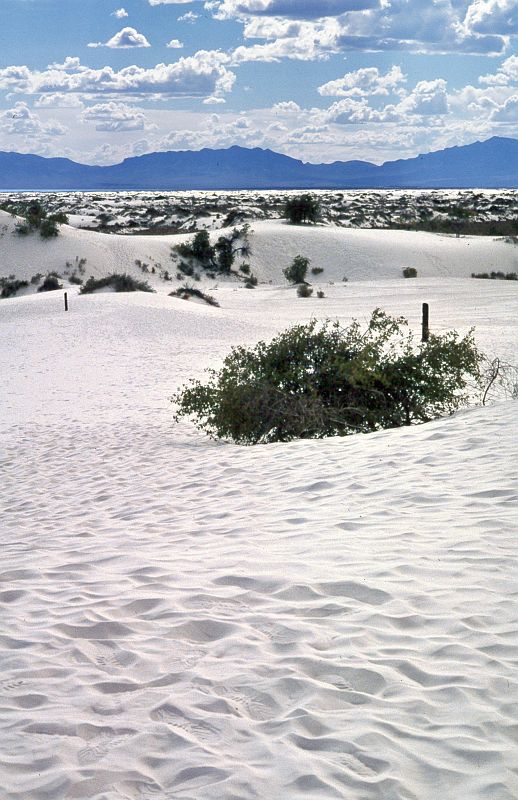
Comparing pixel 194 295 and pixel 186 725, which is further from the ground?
pixel 194 295

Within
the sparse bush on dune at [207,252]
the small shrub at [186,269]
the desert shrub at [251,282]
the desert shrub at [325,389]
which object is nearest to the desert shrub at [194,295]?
the desert shrub at [251,282]

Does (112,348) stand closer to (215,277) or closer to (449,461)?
(449,461)

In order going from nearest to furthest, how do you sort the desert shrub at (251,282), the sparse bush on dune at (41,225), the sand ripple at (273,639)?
the sand ripple at (273,639) → the desert shrub at (251,282) → the sparse bush on dune at (41,225)

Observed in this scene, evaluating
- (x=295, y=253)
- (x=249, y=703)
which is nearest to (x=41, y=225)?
(x=295, y=253)

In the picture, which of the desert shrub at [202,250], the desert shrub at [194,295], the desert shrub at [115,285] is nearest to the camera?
the desert shrub at [194,295]

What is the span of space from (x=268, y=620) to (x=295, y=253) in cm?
5245

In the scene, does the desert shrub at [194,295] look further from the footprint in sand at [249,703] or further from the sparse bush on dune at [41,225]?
the footprint in sand at [249,703]

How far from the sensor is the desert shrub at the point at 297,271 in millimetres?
51688

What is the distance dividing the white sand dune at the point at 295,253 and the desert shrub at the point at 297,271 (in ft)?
5.22

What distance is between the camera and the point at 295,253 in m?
56.8

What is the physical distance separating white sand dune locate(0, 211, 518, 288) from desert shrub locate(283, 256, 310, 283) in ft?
5.22

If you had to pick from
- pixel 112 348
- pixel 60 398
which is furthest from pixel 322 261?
pixel 60 398

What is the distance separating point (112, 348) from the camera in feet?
84.7

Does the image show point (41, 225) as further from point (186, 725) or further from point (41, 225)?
point (186, 725)
